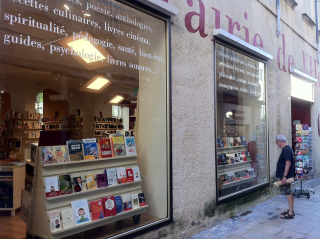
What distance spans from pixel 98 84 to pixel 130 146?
106 centimetres

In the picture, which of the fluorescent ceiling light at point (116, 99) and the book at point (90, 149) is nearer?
the book at point (90, 149)

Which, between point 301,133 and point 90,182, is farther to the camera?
point 301,133

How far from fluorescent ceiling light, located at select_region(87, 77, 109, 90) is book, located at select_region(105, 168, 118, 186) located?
1.27 metres

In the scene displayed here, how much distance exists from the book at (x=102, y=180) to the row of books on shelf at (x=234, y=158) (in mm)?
2581

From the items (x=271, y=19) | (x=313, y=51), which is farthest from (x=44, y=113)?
(x=313, y=51)

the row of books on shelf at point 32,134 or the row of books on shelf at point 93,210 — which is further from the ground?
the row of books on shelf at point 32,134

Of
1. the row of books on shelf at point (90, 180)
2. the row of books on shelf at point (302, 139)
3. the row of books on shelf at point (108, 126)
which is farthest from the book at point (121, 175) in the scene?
the row of books on shelf at point (302, 139)

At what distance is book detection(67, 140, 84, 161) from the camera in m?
3.47

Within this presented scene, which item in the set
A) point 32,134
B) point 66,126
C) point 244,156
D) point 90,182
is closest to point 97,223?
point 90,182

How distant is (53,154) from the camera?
11.0 ft

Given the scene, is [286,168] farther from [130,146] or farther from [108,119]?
[108,119]

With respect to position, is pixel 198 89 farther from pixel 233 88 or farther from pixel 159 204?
pixel 159 204

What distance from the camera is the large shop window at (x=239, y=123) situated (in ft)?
18.0

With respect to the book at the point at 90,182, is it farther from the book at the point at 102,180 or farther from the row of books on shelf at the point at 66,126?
the row of books on shelf at the point at 66,126
